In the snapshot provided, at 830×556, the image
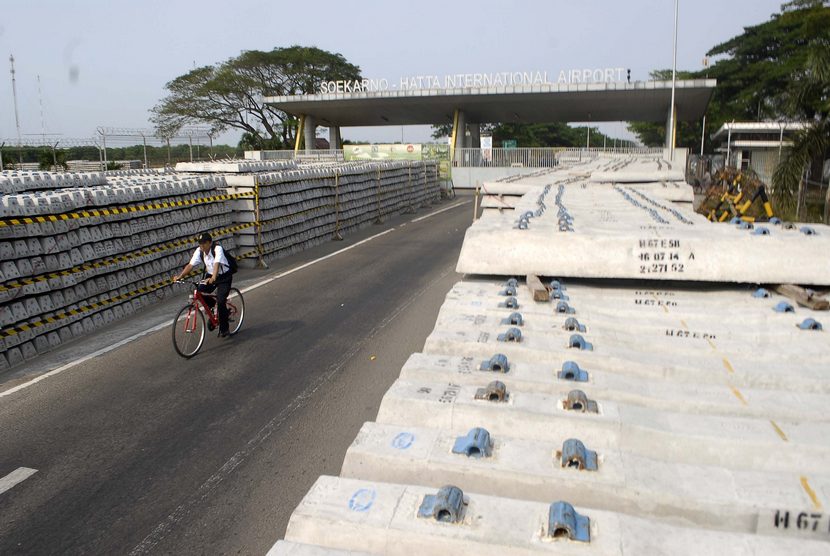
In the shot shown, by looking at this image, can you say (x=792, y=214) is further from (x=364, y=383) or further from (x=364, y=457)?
(x=364, y=457)

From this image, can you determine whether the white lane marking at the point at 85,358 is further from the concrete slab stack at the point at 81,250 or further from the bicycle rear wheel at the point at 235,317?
the bicycle rear wheel at the point at 235,317

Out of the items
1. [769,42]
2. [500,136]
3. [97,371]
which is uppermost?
[769,42]

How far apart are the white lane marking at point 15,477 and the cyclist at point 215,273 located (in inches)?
163

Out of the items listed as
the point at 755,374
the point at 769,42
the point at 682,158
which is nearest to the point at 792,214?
the point at 755,374

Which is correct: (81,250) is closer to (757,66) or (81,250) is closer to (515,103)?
(515,103)

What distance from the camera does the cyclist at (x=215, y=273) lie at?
32.6ft

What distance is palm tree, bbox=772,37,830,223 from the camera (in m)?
15.6

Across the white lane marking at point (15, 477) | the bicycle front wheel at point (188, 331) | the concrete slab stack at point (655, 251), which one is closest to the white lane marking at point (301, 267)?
the bicycle front wheel at point (188, 331)

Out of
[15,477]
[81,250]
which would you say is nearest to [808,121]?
[81,250]

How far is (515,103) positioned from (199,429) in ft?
167

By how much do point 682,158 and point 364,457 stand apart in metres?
48.6

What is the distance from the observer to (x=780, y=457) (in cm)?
224

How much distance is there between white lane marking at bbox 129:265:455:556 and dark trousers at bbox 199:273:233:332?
224 cm

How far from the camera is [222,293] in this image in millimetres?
10070
